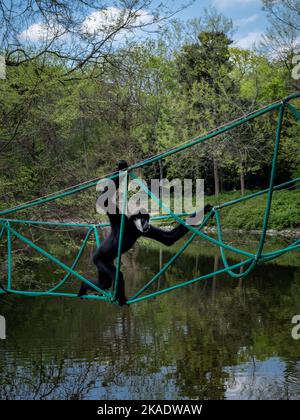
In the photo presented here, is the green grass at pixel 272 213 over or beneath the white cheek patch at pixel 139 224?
over

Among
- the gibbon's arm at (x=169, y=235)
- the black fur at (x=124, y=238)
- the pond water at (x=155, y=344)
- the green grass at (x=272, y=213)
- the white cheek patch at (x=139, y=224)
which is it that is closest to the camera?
the white cheek patch at (x=139, y=224)

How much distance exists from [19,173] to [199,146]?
18678 mm

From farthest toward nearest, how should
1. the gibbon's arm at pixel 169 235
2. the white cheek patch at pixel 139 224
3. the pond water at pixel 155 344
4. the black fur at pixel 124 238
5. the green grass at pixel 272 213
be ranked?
the green grass at pixel 272 213 → the pond water at pixel 155 344 → the gibbon's arm at pixel 169 235 → the black fur at pixel 124 238 → the white cheek patch at pixel 139 224

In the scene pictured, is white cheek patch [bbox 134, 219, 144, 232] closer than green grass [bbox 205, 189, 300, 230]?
Yes

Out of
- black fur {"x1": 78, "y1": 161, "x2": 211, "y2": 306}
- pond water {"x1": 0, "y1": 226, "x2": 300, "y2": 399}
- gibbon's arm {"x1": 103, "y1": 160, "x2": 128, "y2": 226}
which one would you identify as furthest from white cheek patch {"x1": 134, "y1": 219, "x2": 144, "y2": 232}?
pond water {"x1": 0, "y1": 226, "x2": 300, "y2": 399}

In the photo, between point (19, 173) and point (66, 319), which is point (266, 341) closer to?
point (66, 319)

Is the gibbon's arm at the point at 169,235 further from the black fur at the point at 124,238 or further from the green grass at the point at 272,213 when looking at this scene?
the green grass at the point at 272,213

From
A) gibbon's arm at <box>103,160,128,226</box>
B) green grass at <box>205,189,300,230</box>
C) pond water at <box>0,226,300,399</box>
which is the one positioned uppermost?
green grass at <box>205,189,300,230</box>

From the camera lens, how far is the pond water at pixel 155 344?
9.59 metres

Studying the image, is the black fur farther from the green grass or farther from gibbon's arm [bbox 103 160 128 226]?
the green grass

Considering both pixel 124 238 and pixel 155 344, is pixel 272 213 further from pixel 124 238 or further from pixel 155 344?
pixel 124 238

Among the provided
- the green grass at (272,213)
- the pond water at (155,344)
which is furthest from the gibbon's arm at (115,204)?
the green grass at (272,213)

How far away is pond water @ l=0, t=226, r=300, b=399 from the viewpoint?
9.59 meters

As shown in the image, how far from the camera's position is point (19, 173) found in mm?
11711
